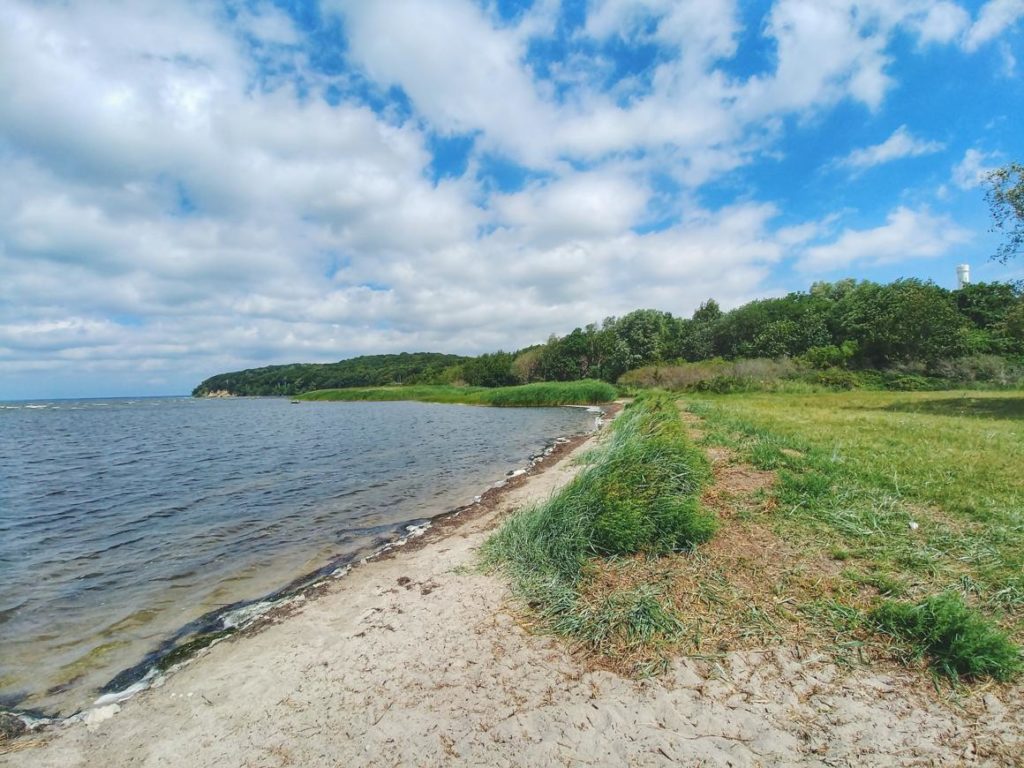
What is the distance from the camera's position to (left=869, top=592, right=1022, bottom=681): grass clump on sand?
3584 mm

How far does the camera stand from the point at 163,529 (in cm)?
1103

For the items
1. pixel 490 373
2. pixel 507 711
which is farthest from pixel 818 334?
pixel 507 711

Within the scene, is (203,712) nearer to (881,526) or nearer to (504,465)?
(881,526)

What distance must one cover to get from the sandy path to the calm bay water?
175 cm

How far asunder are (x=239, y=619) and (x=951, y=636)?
8.12 metres

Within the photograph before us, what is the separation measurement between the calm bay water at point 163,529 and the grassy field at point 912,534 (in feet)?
25.8

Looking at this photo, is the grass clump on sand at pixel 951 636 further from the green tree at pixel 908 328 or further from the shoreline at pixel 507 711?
the green tree at pixel 908 328

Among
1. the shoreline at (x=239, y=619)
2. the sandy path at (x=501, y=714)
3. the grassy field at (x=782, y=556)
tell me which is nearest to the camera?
the sandy path at (x=501, y=714)

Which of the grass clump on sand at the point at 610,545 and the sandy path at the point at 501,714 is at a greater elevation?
the grass clump on sand at the point at 610,545

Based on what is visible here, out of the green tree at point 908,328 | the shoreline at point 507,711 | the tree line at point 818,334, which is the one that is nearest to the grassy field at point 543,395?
the tree line at point 818,334

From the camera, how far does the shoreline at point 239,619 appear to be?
189 inches

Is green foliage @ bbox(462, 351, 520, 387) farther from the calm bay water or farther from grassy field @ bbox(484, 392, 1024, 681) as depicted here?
grassy field @ bbox(484, 392, 1024, 681)

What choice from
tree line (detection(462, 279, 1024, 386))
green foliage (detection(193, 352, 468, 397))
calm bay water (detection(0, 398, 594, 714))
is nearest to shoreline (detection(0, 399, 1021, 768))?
calm bay water (detection(0, 398, 594, 714))

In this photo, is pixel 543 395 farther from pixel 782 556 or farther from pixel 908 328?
pixel 782 556
